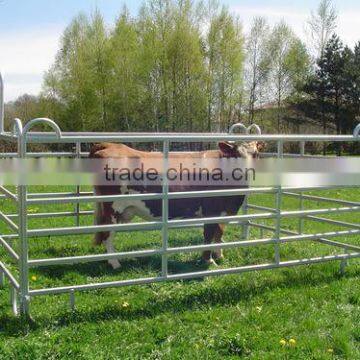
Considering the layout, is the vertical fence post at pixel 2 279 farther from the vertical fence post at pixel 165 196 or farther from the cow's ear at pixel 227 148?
the cow's ear at pixel 227 148

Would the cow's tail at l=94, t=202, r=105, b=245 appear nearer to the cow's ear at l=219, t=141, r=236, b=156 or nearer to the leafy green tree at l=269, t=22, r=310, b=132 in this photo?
the cow's ear at l=219, t=141, r=236, b=156

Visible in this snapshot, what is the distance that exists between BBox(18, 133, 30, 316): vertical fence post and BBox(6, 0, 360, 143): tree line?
1084 inches

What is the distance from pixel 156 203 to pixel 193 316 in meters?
1.93

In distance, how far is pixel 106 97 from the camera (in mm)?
34969

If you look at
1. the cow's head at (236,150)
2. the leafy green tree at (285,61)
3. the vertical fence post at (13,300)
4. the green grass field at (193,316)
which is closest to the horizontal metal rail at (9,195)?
the vertical fence post at (13,300)

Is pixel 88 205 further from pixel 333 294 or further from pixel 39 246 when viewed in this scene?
pixel 333 294

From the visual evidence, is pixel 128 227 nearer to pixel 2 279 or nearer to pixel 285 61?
pixel 2 279

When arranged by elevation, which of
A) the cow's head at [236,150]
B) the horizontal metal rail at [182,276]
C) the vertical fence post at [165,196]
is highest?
the cow's head at [236,150]

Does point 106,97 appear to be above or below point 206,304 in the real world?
above

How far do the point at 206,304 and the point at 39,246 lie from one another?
10.3 ft

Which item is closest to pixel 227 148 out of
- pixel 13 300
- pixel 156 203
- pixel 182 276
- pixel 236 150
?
pixel 236 150

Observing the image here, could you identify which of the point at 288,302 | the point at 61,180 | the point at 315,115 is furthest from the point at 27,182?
the point at 315,115

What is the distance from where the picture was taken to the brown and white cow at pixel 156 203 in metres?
6.44

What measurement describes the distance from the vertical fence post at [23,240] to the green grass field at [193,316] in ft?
0.54
